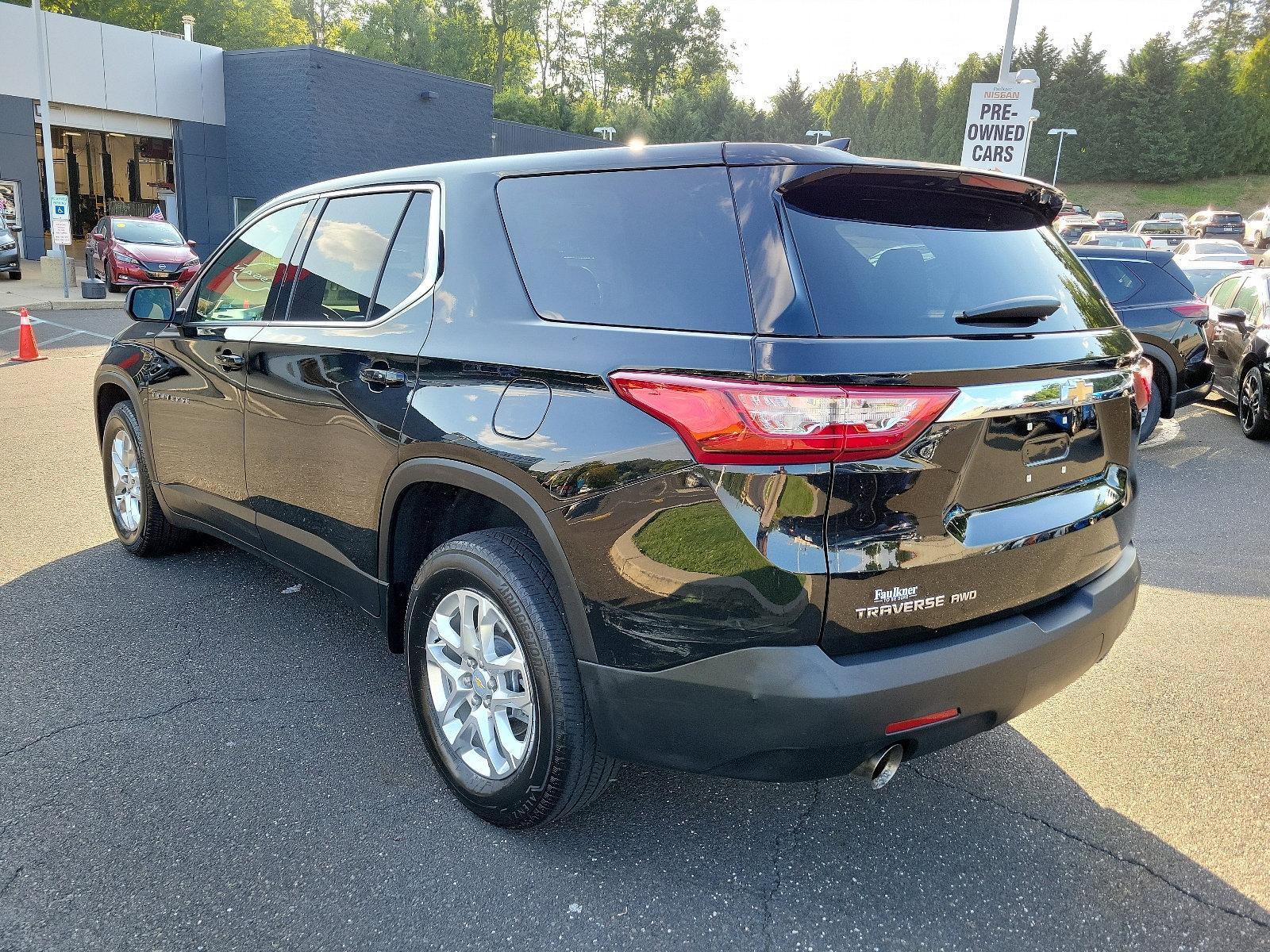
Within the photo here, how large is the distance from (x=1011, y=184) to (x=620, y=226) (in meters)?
1.12

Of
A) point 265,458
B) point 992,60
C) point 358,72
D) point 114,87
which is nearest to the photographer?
point 265,458

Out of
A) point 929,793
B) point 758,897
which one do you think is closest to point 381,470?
point 758,897

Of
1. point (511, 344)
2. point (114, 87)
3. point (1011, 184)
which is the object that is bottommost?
point (511, 344)

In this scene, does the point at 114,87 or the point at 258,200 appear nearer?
the point at 114,87

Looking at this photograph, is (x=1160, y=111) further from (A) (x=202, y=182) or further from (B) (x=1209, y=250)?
(A) (x=202, y=182)

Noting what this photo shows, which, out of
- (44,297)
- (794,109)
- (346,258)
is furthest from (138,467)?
(794,109)

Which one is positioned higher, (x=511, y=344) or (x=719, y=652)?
(x=511, y=344)

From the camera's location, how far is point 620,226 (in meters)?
2.51

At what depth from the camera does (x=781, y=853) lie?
270cm

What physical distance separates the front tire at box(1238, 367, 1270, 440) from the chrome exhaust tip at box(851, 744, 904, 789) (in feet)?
26.5

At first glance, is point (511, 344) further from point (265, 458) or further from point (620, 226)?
point (265, 458)

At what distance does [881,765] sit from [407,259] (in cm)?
208

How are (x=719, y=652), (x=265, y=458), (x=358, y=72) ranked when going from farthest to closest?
1. (x=358, y=72)
2. (x=265, y=458)
3. (x=719, y=652)

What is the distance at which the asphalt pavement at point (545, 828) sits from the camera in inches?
94.6
